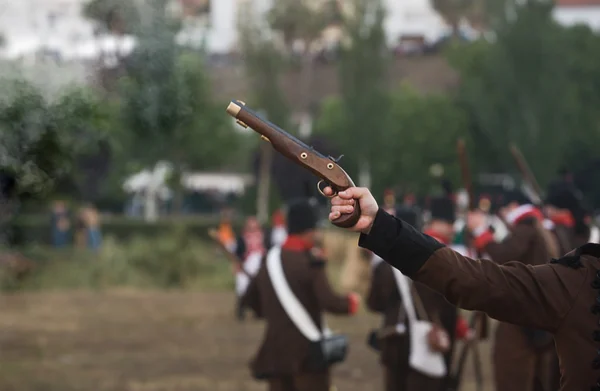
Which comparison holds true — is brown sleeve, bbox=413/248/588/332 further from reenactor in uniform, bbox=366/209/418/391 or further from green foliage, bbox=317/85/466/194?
green foliage, bbox=317/85/466/194

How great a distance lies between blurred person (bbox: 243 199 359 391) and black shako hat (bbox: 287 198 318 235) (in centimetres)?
15

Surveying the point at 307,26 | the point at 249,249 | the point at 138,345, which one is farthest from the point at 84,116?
the point at 307,26

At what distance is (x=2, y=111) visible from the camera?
8.88 metres

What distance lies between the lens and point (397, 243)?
176 inches

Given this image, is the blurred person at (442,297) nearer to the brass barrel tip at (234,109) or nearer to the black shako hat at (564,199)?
the black shako hat at (564,199)

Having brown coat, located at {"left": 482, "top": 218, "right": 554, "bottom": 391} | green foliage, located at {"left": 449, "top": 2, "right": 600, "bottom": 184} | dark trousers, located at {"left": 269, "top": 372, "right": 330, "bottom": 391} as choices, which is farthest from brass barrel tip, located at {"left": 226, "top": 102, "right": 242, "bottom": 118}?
green foliage, located at {"left": 449, "top": 2, "right": 600, "bottom": 184}

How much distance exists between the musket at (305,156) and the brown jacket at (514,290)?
0.15m

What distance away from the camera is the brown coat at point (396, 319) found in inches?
358

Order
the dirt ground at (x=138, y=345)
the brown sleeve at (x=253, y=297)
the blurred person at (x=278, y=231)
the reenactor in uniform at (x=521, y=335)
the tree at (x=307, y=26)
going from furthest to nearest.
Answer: the tree at (x=307, y=26)
the blurred person at (x=278, y=231)
the dirt ground at (x=138, y=345)
the brown sleeve at (x=253, y=297)
the reenactor in uniform at (x=521, y=335)

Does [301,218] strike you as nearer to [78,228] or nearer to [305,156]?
[305,156]

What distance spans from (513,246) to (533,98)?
4412cm

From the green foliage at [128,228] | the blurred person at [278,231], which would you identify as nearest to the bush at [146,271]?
the blurred person at [278,231]

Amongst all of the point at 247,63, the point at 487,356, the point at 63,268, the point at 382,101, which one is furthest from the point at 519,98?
the point at 487,356

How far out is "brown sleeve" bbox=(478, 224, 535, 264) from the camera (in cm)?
880
